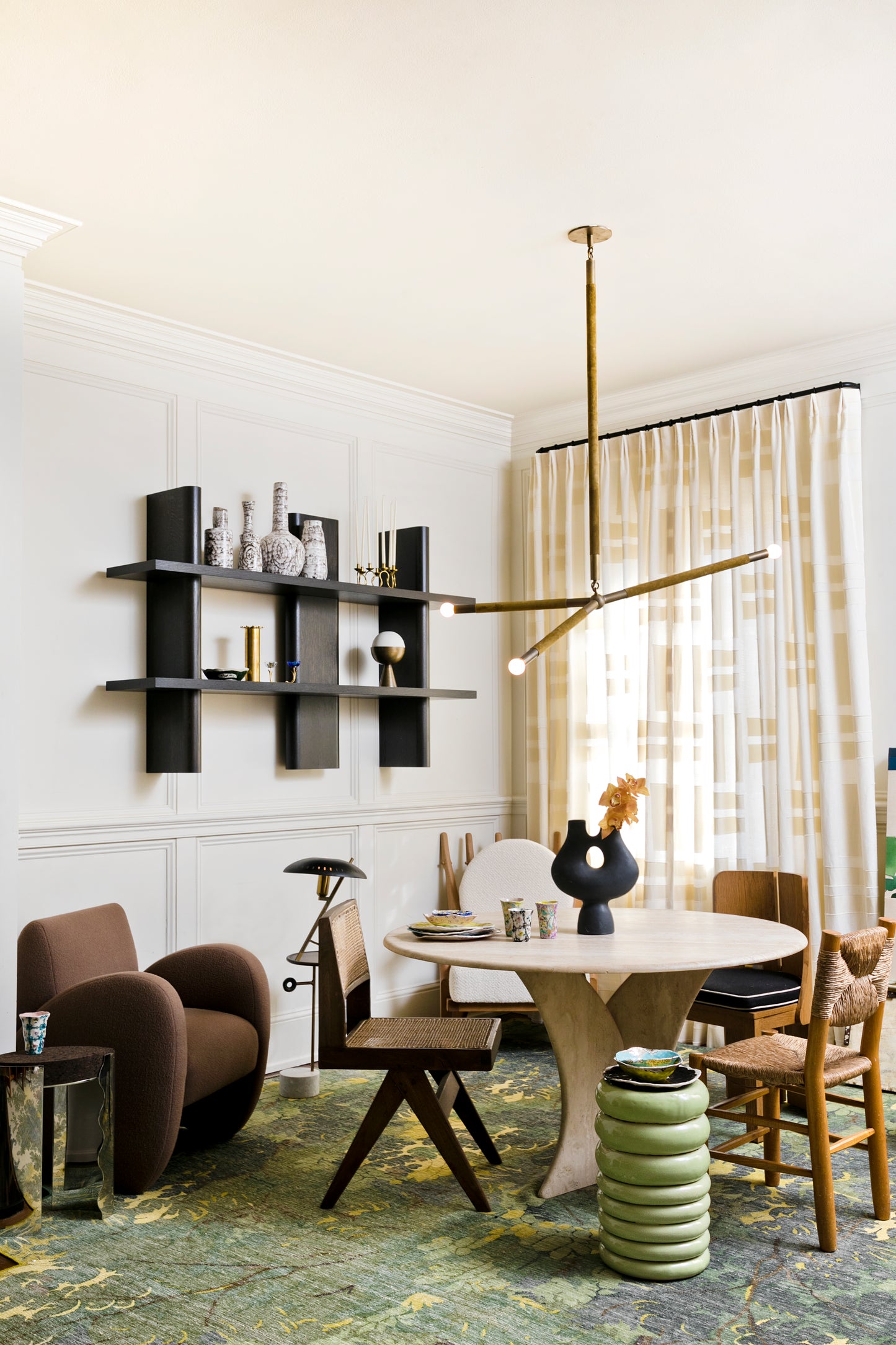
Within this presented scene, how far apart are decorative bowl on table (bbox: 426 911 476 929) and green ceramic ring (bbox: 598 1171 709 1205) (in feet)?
3.05

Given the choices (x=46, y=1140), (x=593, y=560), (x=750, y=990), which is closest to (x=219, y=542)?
(x=593, y=560)

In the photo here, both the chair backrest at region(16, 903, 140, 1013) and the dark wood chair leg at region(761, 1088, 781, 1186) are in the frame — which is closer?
the dark wood chair leg at region(761, 1088, 781, 1186)

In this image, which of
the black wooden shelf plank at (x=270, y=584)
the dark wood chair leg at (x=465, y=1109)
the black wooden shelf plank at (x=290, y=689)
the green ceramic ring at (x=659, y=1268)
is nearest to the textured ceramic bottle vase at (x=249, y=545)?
the black wooden shelf plank at (x=270, y=584)

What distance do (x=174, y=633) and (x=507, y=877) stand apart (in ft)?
5.86

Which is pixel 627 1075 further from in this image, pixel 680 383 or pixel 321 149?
pixel 680 383

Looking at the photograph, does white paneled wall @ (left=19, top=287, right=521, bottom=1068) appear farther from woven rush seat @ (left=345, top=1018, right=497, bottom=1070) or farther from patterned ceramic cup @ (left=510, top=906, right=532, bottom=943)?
patterned ceramic cup @ (left=510, top=906, right=532, bottom=943)

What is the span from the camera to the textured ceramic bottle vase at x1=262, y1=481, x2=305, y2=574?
4512 mm

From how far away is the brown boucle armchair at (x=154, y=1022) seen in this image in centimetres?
322

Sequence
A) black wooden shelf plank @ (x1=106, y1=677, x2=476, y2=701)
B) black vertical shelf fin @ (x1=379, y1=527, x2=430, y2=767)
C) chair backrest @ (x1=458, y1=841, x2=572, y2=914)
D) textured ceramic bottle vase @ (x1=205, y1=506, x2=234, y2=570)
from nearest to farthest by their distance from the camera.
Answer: black wooden shelf plank @ (x1=106, y1=677, x2=476, y2=701) < textured ceramic bottle vase @ (x1=205, y1=506, x2=234, y2=570) < chair backrest @ (x1=458, y1=841, x2=572, y2=914) < black vertical shelf fin @ (x1=379, y1=527, x2=430, y2=767)

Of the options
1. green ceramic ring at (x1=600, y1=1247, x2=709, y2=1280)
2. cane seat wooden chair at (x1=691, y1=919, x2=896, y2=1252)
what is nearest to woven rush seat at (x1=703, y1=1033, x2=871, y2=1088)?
cane seat wooden chair at (x1=691, y1=919, x2=896, y2=1252)

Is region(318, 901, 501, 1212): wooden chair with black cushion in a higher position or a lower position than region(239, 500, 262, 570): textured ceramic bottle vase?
lower

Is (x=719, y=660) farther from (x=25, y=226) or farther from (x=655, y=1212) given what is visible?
(x=25, y=226)

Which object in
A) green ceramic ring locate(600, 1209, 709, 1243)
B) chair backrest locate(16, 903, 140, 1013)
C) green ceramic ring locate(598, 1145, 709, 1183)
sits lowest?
green ceramic ring locate(600, 1209, 709, 1243)

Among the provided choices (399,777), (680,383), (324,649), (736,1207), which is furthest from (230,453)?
(736,1207)
